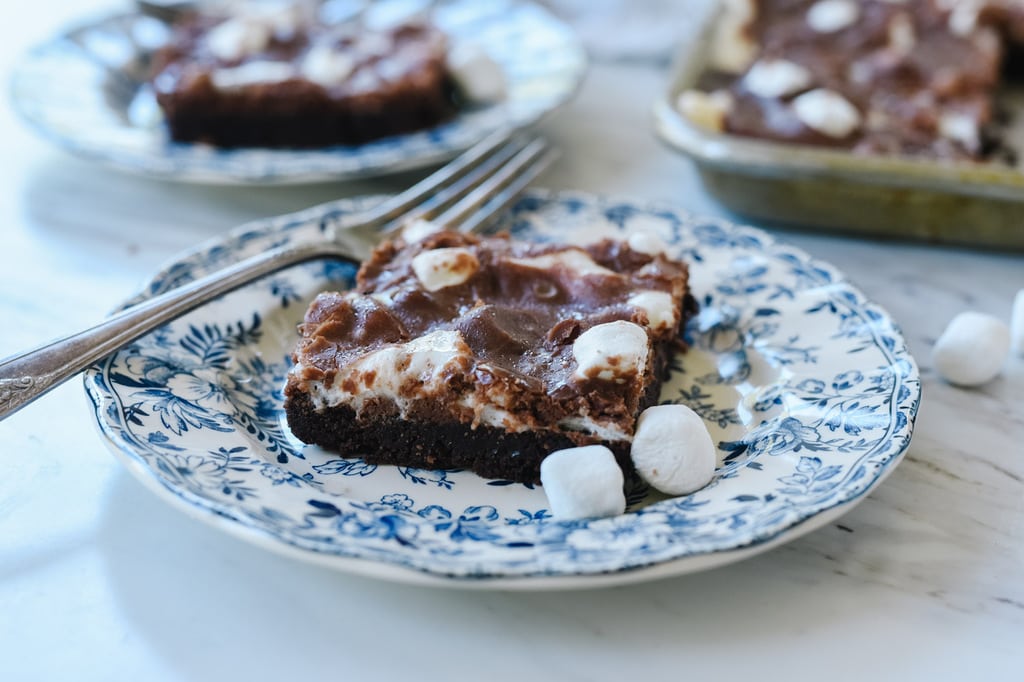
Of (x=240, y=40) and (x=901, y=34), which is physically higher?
(x=901, y=34)

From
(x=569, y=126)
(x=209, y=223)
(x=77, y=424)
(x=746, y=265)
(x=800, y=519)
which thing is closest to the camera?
(x=800, y=519)

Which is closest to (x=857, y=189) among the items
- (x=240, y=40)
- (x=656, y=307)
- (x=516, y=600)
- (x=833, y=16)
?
(x=656, y=307)

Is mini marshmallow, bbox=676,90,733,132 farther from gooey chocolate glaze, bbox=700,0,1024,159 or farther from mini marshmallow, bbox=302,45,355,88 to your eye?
mini marshmallow, bbox=302,45,355,88

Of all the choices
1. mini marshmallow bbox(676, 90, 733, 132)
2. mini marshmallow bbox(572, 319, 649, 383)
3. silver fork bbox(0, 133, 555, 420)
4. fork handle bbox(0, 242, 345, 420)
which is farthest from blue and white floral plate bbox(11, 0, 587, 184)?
mini marshmallow bbox(572, 319, 649, 383)

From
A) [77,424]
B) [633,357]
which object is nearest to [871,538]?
[633,357]

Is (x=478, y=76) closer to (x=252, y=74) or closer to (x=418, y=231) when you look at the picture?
(x=252, y=74)

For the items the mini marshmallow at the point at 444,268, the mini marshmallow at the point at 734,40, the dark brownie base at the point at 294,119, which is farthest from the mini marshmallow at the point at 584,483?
the mini marshmallow at the point at 734,40

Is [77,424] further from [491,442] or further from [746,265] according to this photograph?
[746,265]
